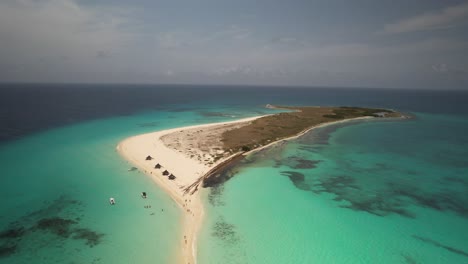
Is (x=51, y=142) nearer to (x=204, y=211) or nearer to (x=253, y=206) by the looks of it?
(x=204, y=211)

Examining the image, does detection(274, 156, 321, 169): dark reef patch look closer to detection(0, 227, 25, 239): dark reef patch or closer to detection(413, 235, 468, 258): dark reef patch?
detection(413, 235, 468, 258): dark reef patch

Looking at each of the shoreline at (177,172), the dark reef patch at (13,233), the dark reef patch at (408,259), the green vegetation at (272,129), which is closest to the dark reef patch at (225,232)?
the shoreline at (177,172)

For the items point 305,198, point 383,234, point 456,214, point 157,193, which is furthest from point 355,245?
point 157,193

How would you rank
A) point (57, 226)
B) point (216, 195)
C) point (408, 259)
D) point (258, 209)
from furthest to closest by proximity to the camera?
point (216, 195) < point (258, 209) < point (57, 226) < point (408, 259)

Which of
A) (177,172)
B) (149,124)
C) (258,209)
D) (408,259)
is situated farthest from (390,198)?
(149,124)

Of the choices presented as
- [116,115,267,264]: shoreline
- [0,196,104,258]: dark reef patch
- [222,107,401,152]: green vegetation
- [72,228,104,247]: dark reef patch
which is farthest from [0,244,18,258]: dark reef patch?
[222,107,401,152]: green vegetation

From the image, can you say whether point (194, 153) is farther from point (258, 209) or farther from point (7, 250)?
point (7, 250)

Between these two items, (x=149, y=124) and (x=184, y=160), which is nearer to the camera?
(x=184, y=160)
